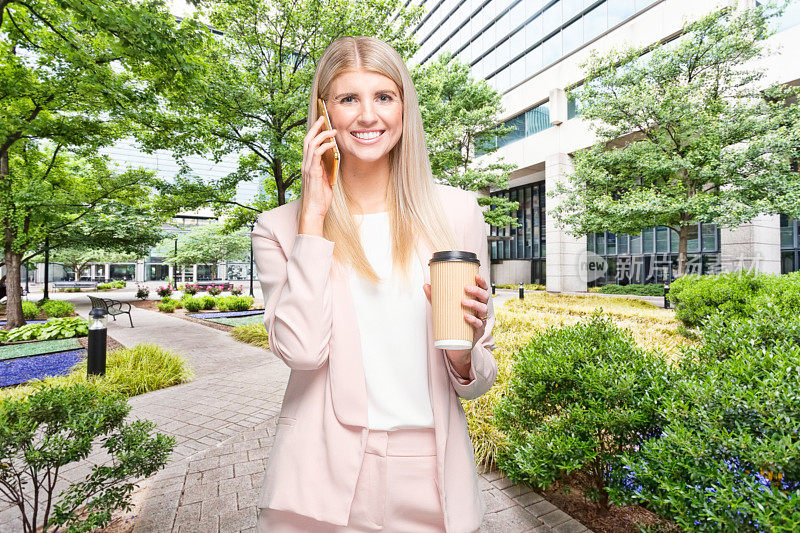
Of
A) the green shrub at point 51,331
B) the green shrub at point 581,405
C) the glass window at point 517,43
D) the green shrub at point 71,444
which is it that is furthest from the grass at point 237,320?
the glass window at point 517,43

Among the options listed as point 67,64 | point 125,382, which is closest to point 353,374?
point 125,382

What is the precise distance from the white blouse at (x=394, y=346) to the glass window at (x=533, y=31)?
29176mm

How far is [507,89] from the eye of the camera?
91.0 ft

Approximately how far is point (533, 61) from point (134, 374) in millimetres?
27878

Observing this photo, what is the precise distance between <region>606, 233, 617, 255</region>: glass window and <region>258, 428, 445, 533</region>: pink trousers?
94.4 ft

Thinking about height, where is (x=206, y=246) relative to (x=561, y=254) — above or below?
above

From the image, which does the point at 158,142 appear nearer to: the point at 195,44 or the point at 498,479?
the point at 195,44

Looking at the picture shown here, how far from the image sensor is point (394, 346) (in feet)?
3.55

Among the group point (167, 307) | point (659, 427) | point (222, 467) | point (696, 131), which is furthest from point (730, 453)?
point (167, 307)

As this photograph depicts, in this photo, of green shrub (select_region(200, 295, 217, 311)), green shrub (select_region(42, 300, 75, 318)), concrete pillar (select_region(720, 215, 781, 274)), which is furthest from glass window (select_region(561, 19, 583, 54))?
green shrub (select_region(42, 300, 75, 318))

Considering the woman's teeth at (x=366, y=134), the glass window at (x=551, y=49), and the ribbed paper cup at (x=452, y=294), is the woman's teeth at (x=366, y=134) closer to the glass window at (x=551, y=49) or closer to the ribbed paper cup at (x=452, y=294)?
the ribbed paper cup at (x=452, y=294)

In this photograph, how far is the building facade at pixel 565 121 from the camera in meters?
17.0

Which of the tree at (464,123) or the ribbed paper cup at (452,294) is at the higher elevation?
the tree at (464,123)

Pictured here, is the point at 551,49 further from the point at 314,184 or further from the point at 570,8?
the point at 314,184
